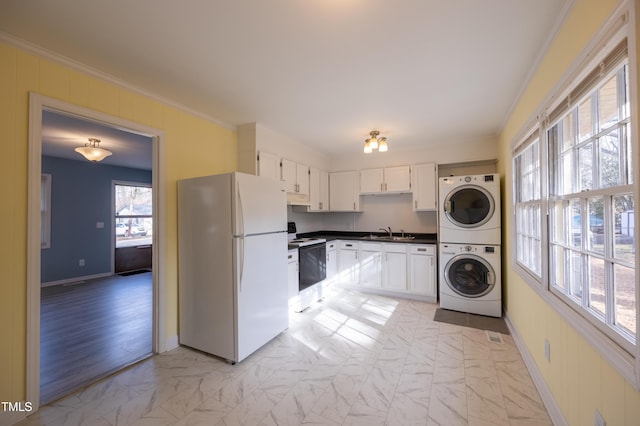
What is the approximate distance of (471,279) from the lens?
11.4 feet

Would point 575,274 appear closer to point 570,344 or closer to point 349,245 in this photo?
point 570,344

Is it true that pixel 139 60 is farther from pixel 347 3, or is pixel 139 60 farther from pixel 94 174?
pixel 94 174

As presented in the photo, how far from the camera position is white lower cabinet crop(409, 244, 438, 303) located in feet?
12.8

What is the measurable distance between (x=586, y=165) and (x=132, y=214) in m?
7.79

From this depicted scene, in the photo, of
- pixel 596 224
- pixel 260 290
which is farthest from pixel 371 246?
pixel 596 224

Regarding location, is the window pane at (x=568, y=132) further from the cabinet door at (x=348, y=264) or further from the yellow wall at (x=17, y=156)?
the yellow wall at (x=17, y=156)

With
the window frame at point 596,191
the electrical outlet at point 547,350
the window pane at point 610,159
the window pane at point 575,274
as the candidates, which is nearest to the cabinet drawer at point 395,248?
the window frame at point 596,191

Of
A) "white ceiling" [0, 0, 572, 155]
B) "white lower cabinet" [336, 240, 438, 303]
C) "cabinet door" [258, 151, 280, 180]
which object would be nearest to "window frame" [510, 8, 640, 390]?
"white ceiling" [0, 0, 572, 155]

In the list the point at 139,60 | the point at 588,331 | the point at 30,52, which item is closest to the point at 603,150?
the point at 588,331

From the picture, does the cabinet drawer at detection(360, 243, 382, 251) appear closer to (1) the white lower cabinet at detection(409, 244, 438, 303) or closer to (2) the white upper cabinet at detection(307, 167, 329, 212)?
(1) the white lower cabinet at detection(409, 244, 438, 303)

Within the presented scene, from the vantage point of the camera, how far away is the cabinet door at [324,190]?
4.77m

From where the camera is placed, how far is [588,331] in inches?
49.4

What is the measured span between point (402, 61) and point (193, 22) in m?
1.46

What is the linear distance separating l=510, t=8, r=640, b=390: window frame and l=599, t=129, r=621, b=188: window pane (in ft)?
0.14
